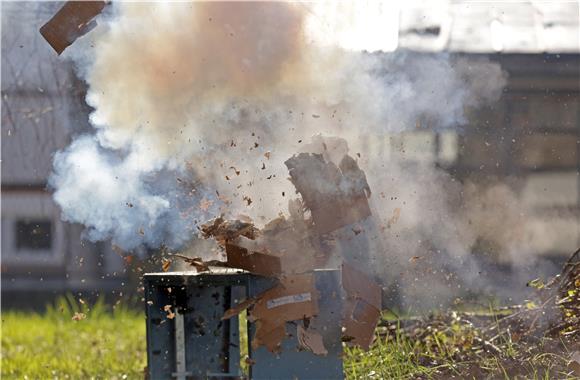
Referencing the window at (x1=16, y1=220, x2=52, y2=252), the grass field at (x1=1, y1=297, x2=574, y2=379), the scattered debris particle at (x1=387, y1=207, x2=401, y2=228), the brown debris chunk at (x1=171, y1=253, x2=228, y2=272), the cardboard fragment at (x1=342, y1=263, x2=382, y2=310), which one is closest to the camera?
the cardboard fragment at (x1=342, y1=263, x2=382, y2=310)

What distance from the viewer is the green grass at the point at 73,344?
22.5 feet

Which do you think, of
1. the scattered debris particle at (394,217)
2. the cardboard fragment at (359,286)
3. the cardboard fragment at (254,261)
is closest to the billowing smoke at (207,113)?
the scattered debris particle at (394,217)

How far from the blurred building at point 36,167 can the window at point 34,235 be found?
0.04 feet

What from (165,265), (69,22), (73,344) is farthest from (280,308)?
(73,344)

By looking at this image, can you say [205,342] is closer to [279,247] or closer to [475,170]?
[279,247]

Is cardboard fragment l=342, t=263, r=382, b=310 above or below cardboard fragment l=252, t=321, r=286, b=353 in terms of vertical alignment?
above

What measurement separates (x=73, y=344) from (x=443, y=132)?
3466 mm

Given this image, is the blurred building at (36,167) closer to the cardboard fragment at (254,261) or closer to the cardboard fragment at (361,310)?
the cardboard fragment at (254,261)

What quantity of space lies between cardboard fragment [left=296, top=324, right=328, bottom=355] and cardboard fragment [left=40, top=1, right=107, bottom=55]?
2108 mm

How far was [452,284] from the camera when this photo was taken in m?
7.15

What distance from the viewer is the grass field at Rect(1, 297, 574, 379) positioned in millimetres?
5375

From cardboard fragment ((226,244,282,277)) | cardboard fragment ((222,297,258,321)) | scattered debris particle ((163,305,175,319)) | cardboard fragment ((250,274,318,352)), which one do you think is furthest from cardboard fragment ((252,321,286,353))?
scattered debris particle ((163,305,175,319))

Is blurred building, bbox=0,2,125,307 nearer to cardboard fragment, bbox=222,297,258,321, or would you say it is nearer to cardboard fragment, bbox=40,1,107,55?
cardboard fragment, bbox=40,1,107,55

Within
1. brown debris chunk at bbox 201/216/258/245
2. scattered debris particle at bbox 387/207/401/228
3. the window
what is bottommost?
brown debris chunk at bbox 201/216/258/245
